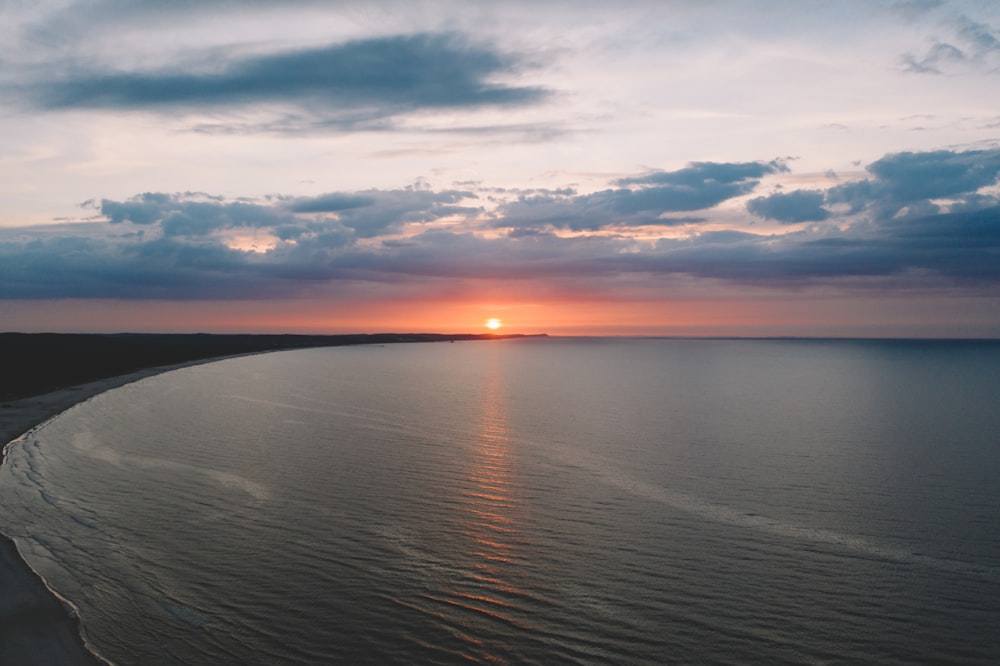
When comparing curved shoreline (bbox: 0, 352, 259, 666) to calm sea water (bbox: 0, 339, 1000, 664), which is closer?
curved shoreline (bbox: 0, 352, 259, 666)

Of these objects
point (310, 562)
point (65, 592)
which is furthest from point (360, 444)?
point (65, 592)

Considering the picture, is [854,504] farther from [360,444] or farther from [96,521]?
[96,521]

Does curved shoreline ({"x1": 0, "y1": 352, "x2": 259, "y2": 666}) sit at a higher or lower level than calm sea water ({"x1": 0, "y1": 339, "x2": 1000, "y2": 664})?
higher

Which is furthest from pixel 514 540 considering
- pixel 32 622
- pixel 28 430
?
pixel 28 430

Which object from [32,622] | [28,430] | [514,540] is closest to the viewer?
[32,622]

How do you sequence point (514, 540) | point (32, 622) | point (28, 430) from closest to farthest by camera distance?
point (32, 622) < point (514, 540) < point (28, 430)

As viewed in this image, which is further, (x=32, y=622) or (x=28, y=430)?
(x=28, y=430)

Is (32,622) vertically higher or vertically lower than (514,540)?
higher

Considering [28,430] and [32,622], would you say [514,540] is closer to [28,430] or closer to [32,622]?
[32,622]
